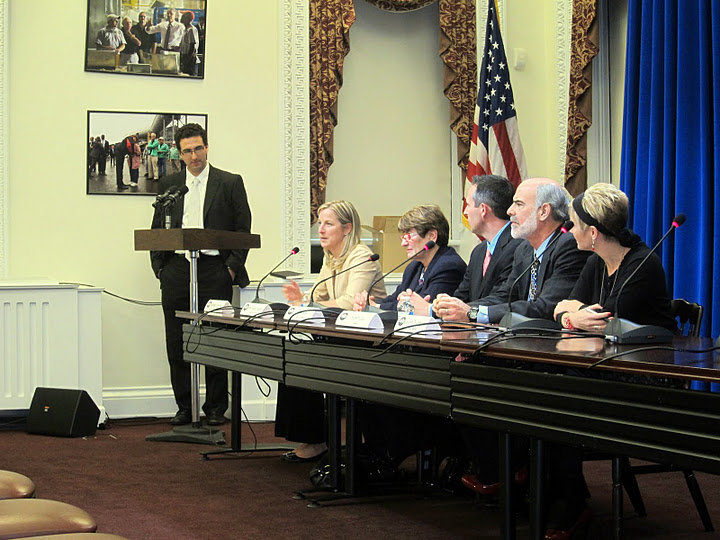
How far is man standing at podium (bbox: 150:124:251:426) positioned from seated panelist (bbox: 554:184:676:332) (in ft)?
9.17

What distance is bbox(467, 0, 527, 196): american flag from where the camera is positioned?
632 centimetres

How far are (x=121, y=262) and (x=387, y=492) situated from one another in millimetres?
3072

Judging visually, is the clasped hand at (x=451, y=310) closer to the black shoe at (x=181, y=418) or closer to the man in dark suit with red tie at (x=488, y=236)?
the man in dark suit with red tie at (x=488, y=236)

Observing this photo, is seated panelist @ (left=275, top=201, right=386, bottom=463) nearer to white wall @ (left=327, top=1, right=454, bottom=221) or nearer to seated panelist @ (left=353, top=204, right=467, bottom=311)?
seated panelist @ (left=353, top=204, right=467, bottom=311)

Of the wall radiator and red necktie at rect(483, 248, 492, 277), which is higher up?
red necktie at rect(483, 248, 492, 277)

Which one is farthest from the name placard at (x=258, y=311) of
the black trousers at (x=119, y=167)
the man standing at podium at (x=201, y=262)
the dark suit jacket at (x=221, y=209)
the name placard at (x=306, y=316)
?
the black trousers at (x=119, y=167)

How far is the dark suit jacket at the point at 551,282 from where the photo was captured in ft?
11.1

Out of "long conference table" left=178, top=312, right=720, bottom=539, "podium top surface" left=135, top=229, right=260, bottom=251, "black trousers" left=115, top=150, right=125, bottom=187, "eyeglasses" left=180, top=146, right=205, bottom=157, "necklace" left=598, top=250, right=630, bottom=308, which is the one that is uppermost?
"eyeglasses" left=180, top=146, right=205, bottom=157

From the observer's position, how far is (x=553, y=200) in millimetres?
3699

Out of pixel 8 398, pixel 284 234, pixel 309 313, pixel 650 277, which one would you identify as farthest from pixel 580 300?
pixel 8 398

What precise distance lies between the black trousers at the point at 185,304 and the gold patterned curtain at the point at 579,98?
2.48 meters

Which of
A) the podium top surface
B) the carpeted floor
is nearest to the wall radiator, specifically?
the carpeted floor

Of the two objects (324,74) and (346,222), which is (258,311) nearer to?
(346,222)

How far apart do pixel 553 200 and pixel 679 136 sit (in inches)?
74.7
